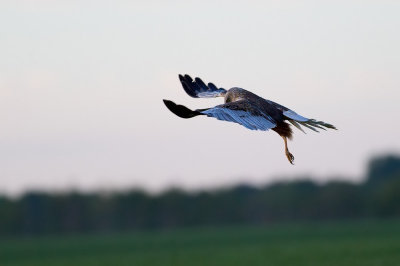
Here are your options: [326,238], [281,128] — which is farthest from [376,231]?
[281,128]

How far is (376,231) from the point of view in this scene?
55.6 meters

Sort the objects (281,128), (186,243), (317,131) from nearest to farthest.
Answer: (317,131)
(281,128)
(186,243)

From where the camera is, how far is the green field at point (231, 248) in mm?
37688

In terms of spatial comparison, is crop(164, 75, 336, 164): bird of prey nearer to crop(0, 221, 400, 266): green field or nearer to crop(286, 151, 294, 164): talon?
crop(286, 151, 294, 164): talon

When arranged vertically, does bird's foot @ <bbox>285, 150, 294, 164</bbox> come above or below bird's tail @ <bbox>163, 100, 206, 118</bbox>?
below

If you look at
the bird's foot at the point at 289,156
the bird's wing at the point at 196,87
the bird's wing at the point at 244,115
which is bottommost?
the bird's foot at the point at 289,156

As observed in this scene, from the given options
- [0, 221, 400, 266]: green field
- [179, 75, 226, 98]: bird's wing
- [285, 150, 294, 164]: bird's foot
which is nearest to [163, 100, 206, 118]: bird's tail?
[285, 150, 294, 164]: bird's foot

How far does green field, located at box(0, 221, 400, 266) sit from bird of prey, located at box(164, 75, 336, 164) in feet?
74.3

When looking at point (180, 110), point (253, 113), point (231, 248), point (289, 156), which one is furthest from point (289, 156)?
point (231, 248)

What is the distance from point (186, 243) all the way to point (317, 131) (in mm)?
47278

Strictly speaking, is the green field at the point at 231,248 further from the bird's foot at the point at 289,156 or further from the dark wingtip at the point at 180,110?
the dark wingtip at the point at 180,110

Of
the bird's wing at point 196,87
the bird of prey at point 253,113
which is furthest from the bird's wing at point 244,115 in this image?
the bird's wing at point 196,87

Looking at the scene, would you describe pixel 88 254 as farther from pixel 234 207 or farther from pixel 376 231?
pixel 234 207

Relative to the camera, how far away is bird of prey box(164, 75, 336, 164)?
24.4ft
